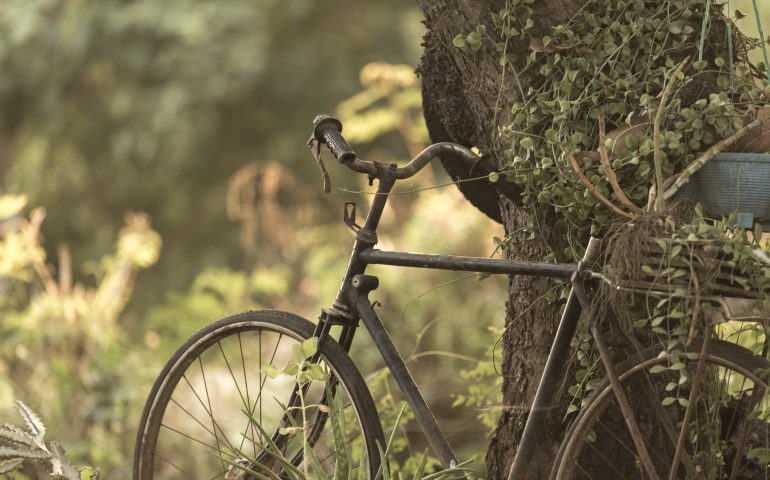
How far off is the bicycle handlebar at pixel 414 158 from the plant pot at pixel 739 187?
482 mm

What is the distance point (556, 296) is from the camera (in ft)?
8.44

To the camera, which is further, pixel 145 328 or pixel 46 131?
pixel 46 131

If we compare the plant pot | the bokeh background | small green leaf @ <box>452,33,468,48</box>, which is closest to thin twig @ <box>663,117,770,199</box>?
the plant pot

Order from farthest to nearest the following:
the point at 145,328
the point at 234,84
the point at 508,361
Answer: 1. the point at 234,84
2. the point at 145,328
3. the point at 508,361

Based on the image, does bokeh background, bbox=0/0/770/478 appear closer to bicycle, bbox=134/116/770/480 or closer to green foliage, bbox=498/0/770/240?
bicycle, bbox=134/116/770/480

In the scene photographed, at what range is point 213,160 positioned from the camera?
768 cm

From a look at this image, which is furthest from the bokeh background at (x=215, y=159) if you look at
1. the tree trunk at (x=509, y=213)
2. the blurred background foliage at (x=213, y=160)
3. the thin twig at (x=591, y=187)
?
the thin twig at (x=591, y=187)

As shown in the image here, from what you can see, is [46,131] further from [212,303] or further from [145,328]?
[212,303]

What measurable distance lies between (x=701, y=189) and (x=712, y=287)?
253 mm

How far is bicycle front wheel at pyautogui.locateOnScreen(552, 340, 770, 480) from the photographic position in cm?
213

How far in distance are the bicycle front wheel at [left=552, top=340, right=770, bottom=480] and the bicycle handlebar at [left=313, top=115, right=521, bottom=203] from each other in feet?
1.80

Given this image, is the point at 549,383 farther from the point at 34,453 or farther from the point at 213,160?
the point at 213,160

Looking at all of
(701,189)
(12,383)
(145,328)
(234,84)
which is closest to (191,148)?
(234,84)

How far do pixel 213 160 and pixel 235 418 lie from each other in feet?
9.49
